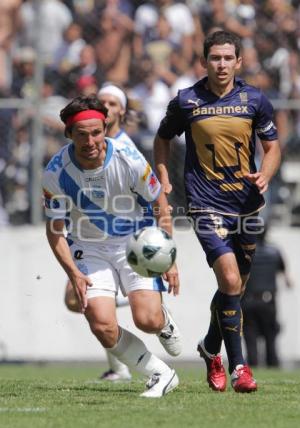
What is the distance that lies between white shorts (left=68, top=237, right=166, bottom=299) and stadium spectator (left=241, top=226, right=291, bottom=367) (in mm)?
6765

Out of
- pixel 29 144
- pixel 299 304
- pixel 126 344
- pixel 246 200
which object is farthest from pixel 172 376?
pixel 299 304

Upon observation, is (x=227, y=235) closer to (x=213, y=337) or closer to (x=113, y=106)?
(x=213, y=337)

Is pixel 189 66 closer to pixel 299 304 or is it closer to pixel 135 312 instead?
pixel 299 304

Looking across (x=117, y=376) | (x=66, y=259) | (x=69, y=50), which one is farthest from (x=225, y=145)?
(x=69, y=50)

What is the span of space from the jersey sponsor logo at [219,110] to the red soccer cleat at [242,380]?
1.90 meters

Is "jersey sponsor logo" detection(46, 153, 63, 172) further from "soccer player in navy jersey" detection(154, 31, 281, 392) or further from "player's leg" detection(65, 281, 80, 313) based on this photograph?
"player's leg" detection(65, 281, 80, 313)

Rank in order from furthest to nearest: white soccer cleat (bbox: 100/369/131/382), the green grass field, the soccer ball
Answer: white soccer cleat (bbox: 100/369/131/382) → the soccer ball → the green grass field

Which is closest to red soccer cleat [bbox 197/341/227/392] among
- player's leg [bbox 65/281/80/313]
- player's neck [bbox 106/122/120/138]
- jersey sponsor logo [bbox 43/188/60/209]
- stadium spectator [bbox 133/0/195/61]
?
jersey sponsor logo [bbox 43/188/60/209]

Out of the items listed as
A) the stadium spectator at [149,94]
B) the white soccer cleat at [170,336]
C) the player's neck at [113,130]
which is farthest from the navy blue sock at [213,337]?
the stadium spectator at [149,94]

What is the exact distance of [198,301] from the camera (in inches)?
587

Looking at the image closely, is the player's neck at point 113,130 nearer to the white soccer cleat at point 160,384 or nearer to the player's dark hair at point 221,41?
the player's dark hair at point 221,41

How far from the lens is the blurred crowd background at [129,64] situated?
13.9 metres

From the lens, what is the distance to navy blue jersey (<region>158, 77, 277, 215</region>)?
26.7 feet

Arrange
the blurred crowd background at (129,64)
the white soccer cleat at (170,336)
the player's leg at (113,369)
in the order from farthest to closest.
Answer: the blurred crowd background at (129,64), the player's leg at (113,369), the white soccer cleat at (170,336)
